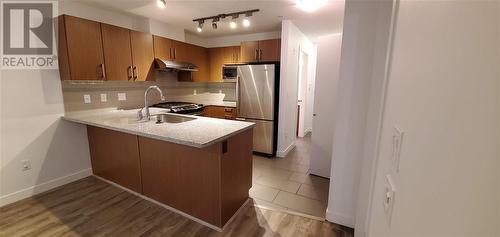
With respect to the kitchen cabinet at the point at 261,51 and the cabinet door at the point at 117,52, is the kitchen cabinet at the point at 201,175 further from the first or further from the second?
the kitchen cabinet at the point at 261,51

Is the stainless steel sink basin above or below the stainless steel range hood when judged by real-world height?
below

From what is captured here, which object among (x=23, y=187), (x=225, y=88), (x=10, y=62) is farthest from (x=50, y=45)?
(x=225, y=88)

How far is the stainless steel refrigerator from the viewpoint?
137 inches

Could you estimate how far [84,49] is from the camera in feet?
Result: 8.02

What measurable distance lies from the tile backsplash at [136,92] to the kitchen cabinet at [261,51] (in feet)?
2.87

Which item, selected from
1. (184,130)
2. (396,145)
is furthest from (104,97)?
(396,145)

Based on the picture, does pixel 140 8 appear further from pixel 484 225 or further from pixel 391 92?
pixel 484 225

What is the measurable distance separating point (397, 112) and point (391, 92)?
0.15m

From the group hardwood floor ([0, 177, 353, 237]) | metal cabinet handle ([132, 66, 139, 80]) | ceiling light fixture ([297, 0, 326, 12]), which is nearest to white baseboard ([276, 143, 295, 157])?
hardwood floor ([0, 177, 353, 237])

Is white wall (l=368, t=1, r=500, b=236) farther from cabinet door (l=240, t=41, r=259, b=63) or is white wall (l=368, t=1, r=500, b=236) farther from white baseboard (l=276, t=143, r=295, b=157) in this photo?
cabinet door (l=240, t=41, r=259, b=63)

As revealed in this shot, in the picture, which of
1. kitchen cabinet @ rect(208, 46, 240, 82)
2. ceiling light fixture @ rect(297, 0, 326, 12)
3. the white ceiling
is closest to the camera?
ceiling light fixture @ rect(297, 0, 326, 12)

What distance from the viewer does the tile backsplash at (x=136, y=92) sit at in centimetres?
267

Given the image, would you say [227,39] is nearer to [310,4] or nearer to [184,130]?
[310,4]

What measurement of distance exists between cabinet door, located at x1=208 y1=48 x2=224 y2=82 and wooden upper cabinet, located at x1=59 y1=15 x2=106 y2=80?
207cm
